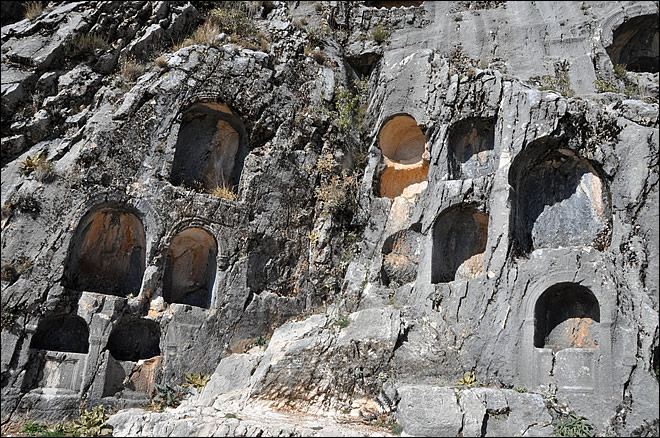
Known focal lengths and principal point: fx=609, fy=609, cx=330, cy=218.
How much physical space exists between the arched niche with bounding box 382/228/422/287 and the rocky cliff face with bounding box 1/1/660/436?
92 millimetres

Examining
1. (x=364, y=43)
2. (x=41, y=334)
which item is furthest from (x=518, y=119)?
(x=41, y=334)

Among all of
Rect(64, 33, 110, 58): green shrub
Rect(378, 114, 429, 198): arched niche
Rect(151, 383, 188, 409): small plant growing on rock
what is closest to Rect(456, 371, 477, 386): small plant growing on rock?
Rect(378, 114, 429, 198): arched niche

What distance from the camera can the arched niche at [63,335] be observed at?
611 inches

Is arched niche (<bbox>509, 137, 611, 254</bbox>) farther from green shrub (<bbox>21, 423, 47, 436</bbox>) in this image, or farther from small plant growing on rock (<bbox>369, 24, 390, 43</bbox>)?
green shrub (<bbox>21, 423, 47, 436</bbox>)

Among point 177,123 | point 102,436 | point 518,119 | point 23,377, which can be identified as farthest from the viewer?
point 177,123

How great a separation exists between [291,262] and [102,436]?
23.3ft

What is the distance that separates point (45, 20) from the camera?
19047 mm

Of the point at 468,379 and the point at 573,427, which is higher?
the point at 468,379

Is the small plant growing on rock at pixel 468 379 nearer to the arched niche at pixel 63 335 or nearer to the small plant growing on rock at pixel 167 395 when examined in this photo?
the small plant growing on rock at pixel 167 395

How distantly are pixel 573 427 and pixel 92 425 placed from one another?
10.5 metres

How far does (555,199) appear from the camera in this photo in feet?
55.2

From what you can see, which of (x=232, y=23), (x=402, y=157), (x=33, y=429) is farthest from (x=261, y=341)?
(x=232, y=23)

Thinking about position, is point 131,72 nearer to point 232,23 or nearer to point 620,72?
point 232,23

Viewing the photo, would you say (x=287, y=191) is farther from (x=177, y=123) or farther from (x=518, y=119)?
(x=518, y=119)
